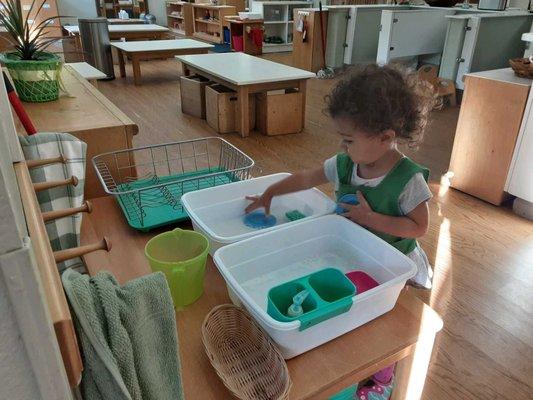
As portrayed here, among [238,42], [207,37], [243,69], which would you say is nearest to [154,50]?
[243,69]

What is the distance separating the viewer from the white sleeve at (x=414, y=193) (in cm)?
103

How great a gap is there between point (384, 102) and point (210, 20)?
8.27 metres

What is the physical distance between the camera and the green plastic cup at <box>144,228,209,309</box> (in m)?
0.80

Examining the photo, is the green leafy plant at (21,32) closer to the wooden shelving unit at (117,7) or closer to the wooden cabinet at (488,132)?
the wooden cabinet at (488,132)

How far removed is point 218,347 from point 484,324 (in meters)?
1.34

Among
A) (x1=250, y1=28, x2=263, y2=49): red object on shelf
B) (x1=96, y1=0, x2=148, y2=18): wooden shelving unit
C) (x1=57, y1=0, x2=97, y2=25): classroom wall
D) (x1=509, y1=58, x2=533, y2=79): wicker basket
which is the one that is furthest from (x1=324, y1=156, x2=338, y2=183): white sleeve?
(x1=96, y1=0, x2=148, y2=18): wooden shelving unit

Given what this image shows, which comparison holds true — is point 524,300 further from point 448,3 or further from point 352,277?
point 448,3

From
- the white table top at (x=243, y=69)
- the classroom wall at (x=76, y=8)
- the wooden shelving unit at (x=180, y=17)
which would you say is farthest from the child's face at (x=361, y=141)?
the classroom wall at (x=76, y=8)

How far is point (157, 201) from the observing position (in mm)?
1204

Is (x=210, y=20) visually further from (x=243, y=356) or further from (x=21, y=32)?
(x=243, y=356)

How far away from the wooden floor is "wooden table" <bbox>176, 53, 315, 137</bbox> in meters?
0.32

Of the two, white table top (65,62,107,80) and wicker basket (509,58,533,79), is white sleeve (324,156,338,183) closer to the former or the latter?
→ white table top (65,62,107,80)

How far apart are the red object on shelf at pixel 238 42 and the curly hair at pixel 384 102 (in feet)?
22.5

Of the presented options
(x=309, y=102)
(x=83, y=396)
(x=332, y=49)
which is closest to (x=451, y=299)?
(x=83, y=396)
